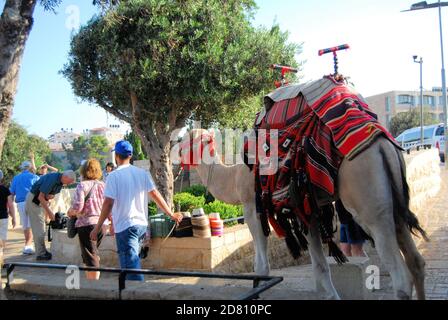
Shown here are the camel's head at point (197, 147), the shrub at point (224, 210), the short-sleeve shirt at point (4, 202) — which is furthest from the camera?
the shrub at point (224, 210)

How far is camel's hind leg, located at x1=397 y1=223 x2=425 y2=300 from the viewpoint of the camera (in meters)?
3.74

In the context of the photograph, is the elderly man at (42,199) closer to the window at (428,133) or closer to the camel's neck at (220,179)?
the camel's neck at (220,179)

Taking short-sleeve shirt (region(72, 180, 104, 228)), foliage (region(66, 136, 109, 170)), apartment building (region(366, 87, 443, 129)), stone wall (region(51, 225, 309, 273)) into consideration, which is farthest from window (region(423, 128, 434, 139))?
foliage (region(66, 136, 109, 170))

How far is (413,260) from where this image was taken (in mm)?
3758

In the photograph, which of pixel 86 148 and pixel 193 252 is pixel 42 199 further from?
pixel 86 148

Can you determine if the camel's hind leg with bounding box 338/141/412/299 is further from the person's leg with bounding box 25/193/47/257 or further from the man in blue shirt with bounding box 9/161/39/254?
the man in blue shirt with bounding box 9/161/39/254

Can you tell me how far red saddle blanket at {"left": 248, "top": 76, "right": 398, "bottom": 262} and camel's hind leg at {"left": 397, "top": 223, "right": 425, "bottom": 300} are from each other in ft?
2.21

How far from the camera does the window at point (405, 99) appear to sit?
9231 centimetres

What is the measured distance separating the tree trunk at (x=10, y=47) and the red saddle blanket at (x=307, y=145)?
258cm

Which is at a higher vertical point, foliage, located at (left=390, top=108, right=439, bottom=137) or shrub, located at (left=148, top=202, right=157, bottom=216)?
foliage, located at (left=390, top=108, right=439, bottom=137)

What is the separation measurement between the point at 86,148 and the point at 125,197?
333 ft

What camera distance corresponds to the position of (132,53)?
11875mm

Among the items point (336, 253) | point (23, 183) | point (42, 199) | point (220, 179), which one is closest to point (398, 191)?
point (336, 253)

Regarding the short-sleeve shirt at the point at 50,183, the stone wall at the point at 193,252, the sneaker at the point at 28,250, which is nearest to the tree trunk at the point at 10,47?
the short-sleeve shirt at the point at 50,183
